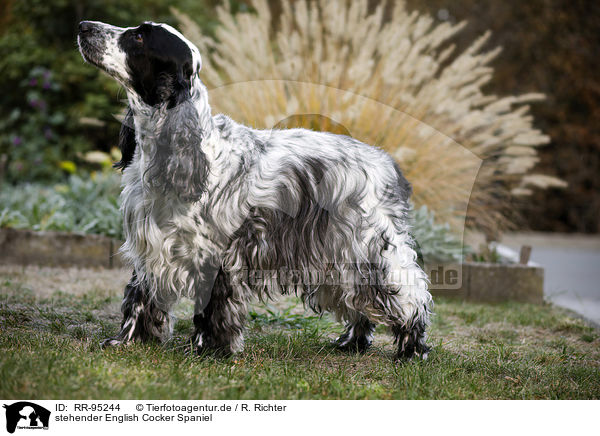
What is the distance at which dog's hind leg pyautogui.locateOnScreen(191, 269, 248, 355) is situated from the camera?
8.73ft

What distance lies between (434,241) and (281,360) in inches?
88.2

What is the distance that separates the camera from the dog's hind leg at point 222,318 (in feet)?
8.73

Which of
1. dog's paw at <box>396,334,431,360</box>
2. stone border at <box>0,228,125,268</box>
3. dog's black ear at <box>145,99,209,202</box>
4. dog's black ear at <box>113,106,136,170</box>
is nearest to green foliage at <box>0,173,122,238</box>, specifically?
stone border at <box>0,228,125,268</box>

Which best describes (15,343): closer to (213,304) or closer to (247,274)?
(213,304)

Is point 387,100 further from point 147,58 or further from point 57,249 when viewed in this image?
point 147,58

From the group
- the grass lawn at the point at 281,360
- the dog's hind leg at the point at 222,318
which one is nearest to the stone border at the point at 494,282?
the grass lawn at the point at 281,360

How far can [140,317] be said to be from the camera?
2799mm

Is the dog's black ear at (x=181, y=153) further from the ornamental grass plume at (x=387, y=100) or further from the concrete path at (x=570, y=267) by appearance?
the concrete path at (x=570, y=267)

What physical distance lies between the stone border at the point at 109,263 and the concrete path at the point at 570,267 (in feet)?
1.17

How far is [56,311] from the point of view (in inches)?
137
